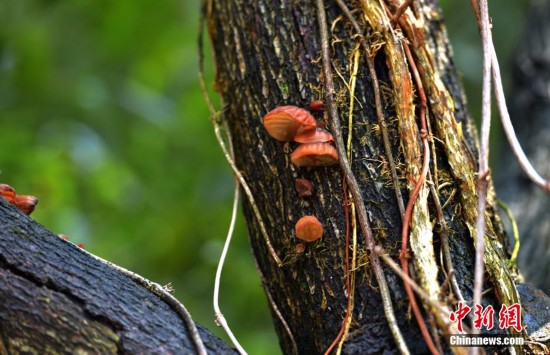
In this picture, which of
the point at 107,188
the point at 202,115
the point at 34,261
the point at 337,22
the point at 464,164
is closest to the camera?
the point at 34,261

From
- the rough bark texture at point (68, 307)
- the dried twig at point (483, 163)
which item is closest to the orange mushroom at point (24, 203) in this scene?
the rough bark texture at point (68, 307)

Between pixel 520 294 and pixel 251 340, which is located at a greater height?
pixel 251 340

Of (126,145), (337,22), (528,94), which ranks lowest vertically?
(337,22)

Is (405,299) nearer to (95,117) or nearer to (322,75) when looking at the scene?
(322,75)

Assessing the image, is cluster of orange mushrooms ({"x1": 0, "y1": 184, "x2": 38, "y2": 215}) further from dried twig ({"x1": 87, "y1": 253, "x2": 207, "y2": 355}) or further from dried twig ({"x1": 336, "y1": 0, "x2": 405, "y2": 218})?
dried twig ({"x1": 336, "y1": 0, "x2": 405, "y2": 218})

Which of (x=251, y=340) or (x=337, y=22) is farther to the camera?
(x=251, y=340)

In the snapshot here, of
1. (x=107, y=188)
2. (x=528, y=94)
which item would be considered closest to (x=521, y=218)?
(x=528, y=94)

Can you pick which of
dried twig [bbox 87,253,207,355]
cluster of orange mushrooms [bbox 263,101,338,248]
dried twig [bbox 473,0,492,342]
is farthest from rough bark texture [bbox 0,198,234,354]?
dried twig [bbox 473,0,492,342]

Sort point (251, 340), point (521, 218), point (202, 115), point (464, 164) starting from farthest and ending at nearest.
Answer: point (202, 115), point (251, 340), point (521, 218), point (464, 164)
